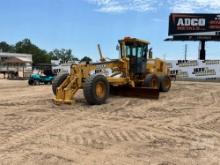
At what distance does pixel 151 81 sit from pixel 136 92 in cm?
190

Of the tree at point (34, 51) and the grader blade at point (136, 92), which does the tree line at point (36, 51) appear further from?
the grader blade at point (136, 92)

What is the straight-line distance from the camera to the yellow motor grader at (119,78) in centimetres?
1311

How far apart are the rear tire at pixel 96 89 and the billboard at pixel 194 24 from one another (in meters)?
25.7

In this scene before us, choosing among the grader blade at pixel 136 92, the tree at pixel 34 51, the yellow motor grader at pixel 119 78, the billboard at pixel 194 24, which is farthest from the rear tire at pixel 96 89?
the tree at pixel 34 51

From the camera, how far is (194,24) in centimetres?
3747

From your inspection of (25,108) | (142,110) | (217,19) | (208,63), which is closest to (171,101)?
(142,110)

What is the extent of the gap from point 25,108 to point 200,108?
5.54 meters

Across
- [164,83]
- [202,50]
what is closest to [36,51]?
[202,50]

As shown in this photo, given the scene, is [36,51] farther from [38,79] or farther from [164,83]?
[164,83]

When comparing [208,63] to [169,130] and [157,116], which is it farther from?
[169,130]

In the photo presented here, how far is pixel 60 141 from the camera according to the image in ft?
24.9

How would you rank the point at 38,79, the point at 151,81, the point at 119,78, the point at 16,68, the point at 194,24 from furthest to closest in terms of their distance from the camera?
the point at 16,68
the point at 194,24
the point at 38,79
the point at 151,81
the point at 119,78

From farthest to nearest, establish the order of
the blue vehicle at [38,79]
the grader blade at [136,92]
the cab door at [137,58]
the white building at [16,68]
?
1. the white building at [16,68]
2. the blue vehicle at [38,79]
3. the cab door at [137,58]
4. the grader blade at [136,92]

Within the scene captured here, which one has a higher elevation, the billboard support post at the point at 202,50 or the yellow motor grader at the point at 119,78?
the billboard support post at the point at 202,50
